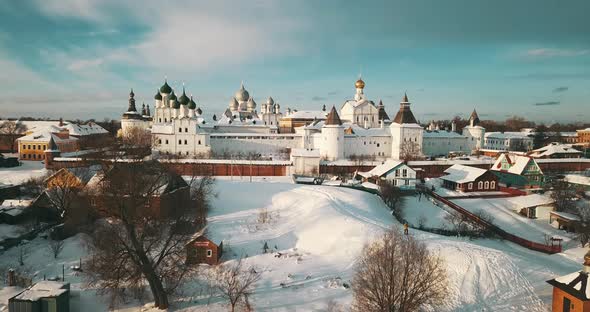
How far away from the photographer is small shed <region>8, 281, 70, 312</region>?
10672 millimetres

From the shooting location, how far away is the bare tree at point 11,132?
1891 inches

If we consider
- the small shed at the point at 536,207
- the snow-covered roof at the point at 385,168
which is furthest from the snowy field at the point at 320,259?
the small shed at the point at 536,207

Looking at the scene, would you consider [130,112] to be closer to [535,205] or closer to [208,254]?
[208,254]

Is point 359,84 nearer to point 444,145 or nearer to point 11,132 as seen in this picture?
point 444,145

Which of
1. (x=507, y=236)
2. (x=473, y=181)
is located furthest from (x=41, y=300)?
(x=473, y=181)

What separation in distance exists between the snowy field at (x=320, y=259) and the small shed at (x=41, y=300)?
0.87 m

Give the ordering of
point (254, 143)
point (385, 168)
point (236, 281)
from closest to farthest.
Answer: point (236, 281)
point (385, 168)
point (254, 143)

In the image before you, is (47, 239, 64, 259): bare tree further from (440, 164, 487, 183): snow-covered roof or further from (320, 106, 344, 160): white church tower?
(320, 106, 344, 160): white church tower

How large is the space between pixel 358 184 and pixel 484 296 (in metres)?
16.1

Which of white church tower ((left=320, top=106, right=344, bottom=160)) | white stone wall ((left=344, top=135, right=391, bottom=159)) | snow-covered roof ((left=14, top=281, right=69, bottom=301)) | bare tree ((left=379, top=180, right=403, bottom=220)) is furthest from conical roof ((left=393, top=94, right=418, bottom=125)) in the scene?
snow-covered roof ((left=14, top=281, right=69, bottom=301))

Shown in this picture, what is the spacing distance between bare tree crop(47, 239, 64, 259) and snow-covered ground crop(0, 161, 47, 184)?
13324mm

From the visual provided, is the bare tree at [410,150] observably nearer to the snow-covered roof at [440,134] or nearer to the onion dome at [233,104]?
the snow-covered roof at [440,134]

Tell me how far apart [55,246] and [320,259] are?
1080 centimetres

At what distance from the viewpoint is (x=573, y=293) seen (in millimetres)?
10633
